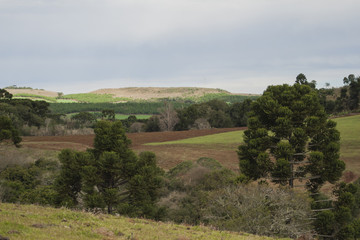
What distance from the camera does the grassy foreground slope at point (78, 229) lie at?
9.41m

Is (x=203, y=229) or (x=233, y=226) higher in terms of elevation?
(x=203, y=229)

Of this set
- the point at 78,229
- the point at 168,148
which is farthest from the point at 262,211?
the point at 168,148

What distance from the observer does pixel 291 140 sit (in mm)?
25703

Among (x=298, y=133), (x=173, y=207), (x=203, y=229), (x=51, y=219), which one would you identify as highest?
(x=298, y=133)

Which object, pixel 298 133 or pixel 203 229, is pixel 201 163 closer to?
pixel 298 133

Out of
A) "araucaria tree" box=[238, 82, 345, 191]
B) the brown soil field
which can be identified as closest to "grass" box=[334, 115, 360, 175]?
the brown soil field

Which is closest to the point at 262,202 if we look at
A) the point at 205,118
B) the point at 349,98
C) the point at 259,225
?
the point at 259,225

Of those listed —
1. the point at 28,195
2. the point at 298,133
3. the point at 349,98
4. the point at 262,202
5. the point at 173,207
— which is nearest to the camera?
the point at 262,202

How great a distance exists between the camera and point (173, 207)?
32.9m

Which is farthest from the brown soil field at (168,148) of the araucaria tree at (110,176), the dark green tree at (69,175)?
the dark green tree at (69,175)

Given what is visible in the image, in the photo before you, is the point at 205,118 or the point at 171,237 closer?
the point at 171,237

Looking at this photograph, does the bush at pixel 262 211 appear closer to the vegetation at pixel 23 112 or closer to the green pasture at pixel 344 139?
the green pasture at pixel 344 139

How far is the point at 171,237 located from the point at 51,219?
4003 mm

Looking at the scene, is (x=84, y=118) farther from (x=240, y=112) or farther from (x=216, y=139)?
(x=216, y=139)
